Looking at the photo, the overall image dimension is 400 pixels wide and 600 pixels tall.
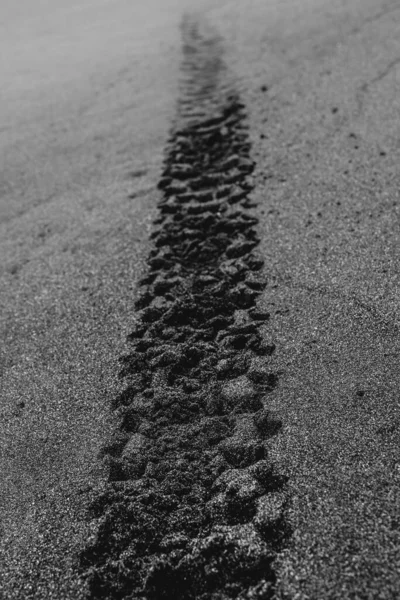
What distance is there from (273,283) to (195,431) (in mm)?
961

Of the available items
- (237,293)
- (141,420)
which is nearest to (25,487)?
(141,420)

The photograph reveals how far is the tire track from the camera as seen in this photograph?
1.72 metres

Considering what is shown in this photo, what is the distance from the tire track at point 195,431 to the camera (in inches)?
67.6

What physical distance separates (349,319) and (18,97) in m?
5.11

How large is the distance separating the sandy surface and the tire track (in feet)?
0.25

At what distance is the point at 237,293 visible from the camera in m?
2.79

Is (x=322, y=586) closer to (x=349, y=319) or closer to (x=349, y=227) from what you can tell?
(x=349, y=319)

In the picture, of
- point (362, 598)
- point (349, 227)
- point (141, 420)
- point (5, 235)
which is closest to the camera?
point (362, 598)

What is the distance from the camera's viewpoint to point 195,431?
2.15 meters

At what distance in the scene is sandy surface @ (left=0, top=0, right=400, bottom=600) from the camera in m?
1.81

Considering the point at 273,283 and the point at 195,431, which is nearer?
the point at 195,431

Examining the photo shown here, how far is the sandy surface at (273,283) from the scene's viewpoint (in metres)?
1.81

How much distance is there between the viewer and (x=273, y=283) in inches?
112

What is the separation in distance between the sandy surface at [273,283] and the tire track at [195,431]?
3.0 inches
